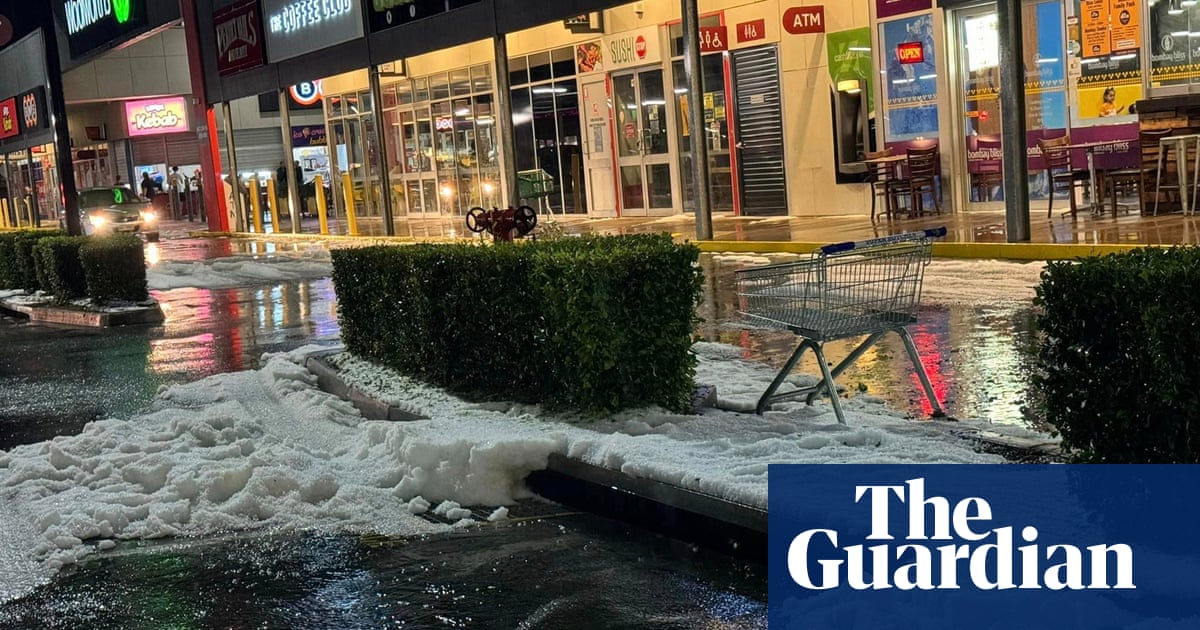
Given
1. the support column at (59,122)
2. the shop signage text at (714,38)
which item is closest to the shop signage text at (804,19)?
the shop signage text at (714,38)

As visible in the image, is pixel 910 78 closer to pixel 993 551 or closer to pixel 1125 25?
pixel 1125 25

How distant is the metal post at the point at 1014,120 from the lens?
15820 millimetres

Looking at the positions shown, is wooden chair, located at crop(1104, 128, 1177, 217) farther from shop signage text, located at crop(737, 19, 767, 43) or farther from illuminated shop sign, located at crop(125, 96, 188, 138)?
illuminated shop sign, located at crop(125, 96, 188, 138)

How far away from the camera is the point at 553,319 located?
7969mm

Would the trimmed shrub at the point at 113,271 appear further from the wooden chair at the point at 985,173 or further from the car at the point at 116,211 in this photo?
the car at the point at 116,211

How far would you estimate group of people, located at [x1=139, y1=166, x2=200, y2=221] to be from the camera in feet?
186

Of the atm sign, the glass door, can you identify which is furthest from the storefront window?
the atm sign

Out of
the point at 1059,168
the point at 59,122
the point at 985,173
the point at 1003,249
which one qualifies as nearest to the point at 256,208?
the point at 59,122

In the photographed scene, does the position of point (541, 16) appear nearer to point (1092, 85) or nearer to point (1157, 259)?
point (1092, 85)

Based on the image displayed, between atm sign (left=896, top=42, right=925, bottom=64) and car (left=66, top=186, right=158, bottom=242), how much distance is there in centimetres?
2481

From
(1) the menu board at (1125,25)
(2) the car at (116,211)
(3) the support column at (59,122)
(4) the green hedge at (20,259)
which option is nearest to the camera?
(1) the menu board at (1125,25)

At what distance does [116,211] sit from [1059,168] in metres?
28.8

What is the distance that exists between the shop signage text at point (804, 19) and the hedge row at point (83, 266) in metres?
11.0

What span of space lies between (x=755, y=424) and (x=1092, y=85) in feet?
44.8
